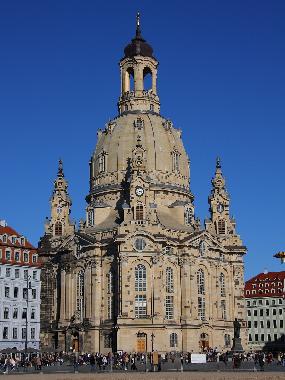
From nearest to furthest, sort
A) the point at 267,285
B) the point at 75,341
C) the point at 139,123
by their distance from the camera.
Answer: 1. the point at 75,341
2. the point at 139,123
3. the point at 267,285

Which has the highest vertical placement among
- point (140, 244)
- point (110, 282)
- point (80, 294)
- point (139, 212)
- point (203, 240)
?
point (139, 212)

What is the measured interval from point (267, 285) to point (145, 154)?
1843 inches

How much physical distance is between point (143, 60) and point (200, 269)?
40.9 m

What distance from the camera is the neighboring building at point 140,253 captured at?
4075 inches

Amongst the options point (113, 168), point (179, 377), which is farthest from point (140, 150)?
point (179, 377)

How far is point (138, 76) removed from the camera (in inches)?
5030

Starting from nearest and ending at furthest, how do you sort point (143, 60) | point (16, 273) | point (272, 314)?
point (16, 273)
point (143, 60)
point (272, 314)

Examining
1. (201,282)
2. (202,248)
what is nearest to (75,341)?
(201,282)

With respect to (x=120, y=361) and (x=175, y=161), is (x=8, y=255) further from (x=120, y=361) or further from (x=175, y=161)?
(x=175, y=161)

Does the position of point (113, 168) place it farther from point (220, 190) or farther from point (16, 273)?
point (16, 273)

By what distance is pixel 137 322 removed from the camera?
101 meters

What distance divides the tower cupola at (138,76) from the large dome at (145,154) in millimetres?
3154

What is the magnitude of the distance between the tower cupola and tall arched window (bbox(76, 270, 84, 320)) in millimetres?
32176

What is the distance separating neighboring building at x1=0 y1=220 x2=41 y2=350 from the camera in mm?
96875
